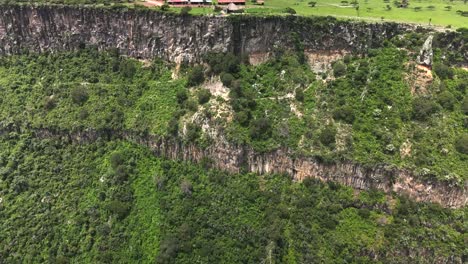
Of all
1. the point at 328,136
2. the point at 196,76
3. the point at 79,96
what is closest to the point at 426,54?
the point at 328,136

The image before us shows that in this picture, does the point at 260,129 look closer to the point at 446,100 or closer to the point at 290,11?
the point at 290,11

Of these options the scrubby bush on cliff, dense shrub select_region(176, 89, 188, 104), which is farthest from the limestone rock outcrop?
dense shrub select_region(176, 89, 188, 104)

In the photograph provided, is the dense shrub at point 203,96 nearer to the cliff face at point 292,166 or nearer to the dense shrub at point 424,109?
the cliff face at point 292,166

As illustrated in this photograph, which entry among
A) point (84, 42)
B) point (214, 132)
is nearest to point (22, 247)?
point (214, 132)

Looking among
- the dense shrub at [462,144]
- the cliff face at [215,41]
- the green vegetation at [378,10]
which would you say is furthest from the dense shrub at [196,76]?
the dense shrub at [462,144]

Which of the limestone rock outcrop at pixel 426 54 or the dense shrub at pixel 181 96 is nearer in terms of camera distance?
the limestone rock outcrop at pixel 426 54
